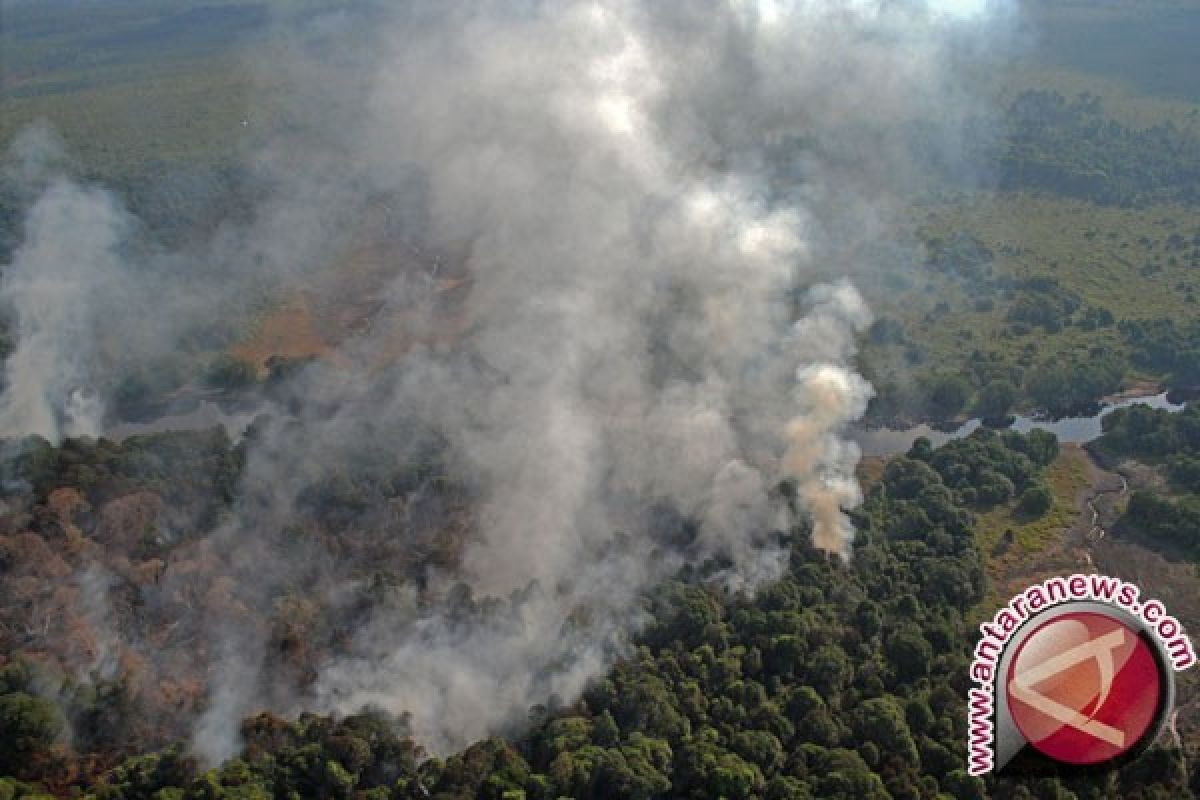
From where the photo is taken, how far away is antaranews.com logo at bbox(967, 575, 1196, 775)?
26266mm

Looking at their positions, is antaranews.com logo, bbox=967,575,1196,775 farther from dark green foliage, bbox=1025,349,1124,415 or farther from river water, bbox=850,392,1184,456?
dark green foliage, bbox=1025,349,1124,415

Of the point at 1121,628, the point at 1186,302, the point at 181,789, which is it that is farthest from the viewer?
the point at 1186,302

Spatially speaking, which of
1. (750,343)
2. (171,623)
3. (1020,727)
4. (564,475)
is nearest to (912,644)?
(1020,727)

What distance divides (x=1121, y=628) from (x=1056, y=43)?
485 ft

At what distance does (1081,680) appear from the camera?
2648cm

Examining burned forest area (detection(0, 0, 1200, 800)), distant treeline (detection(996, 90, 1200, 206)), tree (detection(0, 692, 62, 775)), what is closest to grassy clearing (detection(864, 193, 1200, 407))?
burned forest area (detection(0, 0, 1200, 800))

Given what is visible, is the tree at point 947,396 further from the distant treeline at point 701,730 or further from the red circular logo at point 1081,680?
the red circular logo at point 1081,680

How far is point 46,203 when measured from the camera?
2933 inches

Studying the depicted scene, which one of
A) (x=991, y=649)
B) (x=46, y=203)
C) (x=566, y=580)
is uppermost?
(x=46, y=203)

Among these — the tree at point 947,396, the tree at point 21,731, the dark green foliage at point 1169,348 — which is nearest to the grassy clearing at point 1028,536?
the tree at point 947,396

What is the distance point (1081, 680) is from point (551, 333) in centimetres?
3549

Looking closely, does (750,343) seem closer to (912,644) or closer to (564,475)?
(564,475)

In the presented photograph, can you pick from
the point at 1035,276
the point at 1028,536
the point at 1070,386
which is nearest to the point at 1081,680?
the point at 1028,536

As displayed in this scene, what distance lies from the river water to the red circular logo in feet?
116
